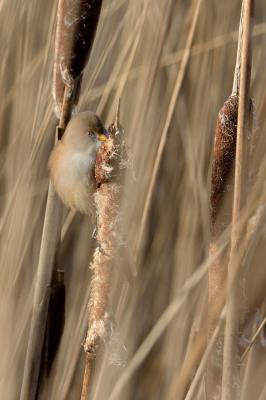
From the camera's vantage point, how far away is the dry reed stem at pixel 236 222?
0.55m

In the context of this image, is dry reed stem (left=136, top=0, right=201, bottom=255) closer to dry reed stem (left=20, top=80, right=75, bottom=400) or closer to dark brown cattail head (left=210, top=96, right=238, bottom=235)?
dry reed stem (left=20, top=80, right=75, bottom=400)

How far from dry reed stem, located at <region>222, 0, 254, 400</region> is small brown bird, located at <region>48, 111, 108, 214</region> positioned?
46 cm

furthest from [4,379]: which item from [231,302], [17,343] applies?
[231,302]

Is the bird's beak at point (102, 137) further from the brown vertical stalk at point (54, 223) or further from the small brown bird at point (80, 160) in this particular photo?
the brown vertical stalk at point (54, 223)

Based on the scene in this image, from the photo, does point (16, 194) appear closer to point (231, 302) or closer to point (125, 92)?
point (125, 92)

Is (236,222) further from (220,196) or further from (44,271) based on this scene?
(44,271)

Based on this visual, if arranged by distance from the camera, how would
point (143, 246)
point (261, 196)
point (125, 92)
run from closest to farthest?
point (261, 196) < point (125, 92) < point (143, 246)

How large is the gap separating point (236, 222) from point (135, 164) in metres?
0.63

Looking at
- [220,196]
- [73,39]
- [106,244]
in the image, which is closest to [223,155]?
[220,196]

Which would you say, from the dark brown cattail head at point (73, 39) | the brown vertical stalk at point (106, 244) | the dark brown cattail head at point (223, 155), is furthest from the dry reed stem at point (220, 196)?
the dark brown cattail head at point (73, 39)

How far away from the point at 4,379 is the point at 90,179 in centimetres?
51

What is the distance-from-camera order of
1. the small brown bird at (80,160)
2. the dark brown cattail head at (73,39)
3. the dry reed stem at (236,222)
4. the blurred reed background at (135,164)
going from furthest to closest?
1. the blurred reed background at (135,164)
2. the small brown bird at (80,160)
3. the dark brown cattail head at (73,39)
4. the dry reed stem at (236,222)

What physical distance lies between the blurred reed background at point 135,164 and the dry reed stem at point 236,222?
44cm

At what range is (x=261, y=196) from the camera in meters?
0.75
